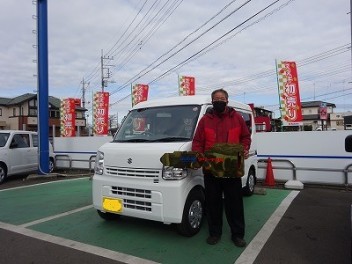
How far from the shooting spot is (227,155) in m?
4.06

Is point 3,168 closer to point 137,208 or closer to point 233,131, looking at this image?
point 137,208

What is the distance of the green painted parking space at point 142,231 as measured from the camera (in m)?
→ 4.12

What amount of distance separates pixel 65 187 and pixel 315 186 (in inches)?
256

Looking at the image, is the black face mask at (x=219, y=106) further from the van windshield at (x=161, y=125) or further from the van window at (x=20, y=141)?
the van window at (x=20, y=141)

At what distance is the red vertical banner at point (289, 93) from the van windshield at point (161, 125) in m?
9.17

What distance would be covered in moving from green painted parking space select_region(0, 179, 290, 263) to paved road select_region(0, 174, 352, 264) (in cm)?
32

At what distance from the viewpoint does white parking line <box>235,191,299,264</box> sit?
3978 millimetres

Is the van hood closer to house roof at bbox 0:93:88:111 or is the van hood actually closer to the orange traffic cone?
the orange traffic cone

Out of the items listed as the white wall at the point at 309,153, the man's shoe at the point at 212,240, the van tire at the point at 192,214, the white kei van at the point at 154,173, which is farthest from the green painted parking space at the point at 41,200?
the white wall at the point at 309,153

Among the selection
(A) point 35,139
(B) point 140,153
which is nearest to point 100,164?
(B) point 140,153

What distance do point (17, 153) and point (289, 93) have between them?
33.5 feet

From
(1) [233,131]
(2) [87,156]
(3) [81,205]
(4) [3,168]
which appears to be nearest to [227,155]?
(1) [233,131]

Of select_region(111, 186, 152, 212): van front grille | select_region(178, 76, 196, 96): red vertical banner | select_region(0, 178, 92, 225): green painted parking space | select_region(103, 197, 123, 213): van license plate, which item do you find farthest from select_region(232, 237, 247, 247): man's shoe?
select_region(178, 76, 196, 96): red vertical banner

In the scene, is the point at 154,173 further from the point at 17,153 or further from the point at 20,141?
the point at 20,141
